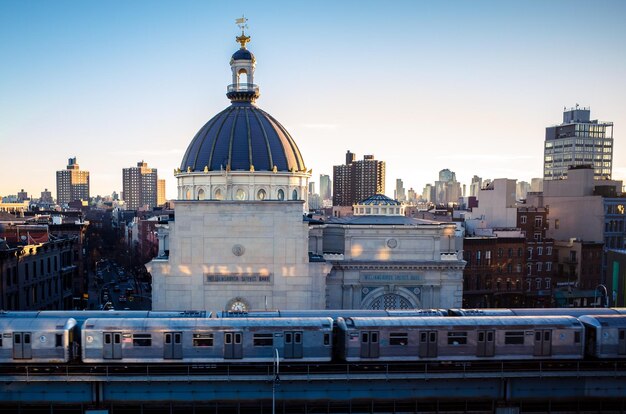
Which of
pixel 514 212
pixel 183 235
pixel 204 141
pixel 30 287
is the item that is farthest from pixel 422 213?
pixel 30 287

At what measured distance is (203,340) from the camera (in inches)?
1115

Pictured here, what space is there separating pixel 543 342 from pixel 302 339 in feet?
43.4

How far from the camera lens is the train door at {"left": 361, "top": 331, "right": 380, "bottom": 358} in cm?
2884

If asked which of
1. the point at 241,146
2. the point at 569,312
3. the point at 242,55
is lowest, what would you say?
the point at 569,312

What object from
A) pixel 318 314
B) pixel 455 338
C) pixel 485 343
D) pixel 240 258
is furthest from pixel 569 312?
pixel 240 258

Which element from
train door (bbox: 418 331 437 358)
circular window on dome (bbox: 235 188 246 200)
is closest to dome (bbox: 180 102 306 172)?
circular window on dome (bbox: 235 188 246 200)

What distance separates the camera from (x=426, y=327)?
1150 inches

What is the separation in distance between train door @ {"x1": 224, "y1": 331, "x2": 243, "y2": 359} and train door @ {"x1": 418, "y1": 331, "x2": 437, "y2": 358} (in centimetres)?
957

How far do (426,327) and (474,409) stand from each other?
4.97m

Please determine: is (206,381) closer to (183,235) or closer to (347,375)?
(347,375)

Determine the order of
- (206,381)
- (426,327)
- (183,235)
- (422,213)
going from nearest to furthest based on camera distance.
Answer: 1. (206,381)
2. (426,327)
3. (183,235)
4. (422,213)

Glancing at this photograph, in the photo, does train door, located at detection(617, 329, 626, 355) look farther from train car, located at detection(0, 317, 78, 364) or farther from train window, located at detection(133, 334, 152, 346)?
train car, located at detection(0, 317, 78, 364)

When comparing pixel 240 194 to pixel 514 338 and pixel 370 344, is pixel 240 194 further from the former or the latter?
pixel 514 338

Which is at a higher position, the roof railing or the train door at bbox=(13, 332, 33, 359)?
the roof railing
